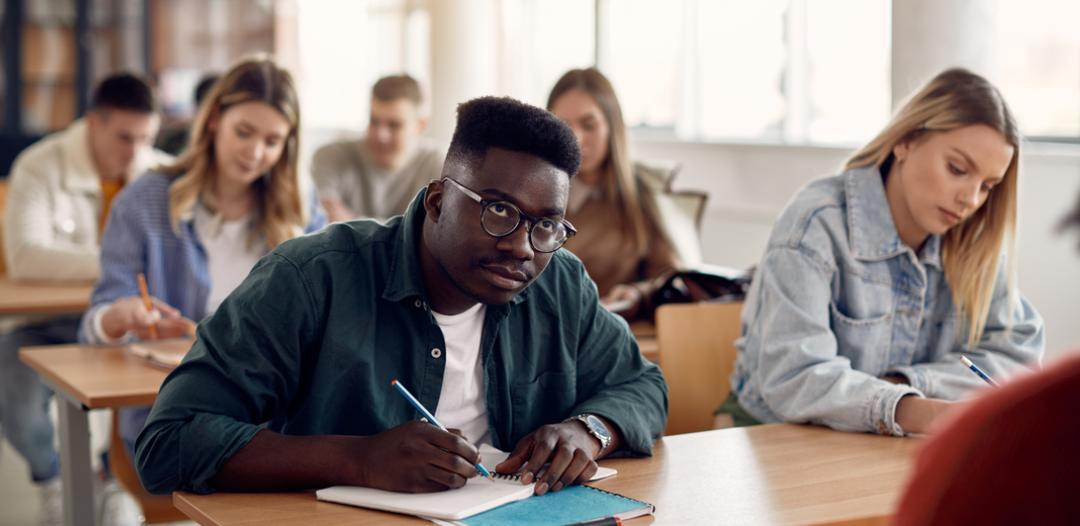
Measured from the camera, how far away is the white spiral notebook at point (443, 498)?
1440 millimetres

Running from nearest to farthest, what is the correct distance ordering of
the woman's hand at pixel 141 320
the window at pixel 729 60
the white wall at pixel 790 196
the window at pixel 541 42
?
the woman's hand at pixel 141 320
the white wall at pixel 790 196
the window at pixel 729 60
the window at pixel 541 42

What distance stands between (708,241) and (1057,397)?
4.50 m

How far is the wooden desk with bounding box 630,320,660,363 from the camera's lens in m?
2.92

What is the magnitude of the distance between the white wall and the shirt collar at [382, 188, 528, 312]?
1948 mm

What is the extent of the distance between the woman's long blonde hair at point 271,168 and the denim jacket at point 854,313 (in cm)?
130

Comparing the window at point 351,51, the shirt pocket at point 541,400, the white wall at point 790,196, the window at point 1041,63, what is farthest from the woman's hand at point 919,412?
the window at point 351,51

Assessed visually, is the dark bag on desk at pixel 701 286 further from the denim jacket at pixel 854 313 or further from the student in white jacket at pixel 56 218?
the student in white jacket at pixel 56 218

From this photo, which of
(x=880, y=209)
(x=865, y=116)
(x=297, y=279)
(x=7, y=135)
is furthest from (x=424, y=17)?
(x=297, y=279)

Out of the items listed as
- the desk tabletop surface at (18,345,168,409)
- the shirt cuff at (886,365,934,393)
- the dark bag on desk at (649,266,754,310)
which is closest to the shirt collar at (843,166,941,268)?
the shirt cuff at (886,365,934,393)

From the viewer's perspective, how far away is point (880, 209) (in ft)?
7.88

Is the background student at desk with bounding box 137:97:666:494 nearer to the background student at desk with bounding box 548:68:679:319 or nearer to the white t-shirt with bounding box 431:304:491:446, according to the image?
the white t-shirt with bounding box 431:304:491:446

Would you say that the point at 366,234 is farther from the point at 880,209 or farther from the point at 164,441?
the point at 880,209

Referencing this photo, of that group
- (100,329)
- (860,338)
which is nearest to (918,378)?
(860,338)

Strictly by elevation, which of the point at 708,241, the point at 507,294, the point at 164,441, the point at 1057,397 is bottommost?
the point at 708,241
